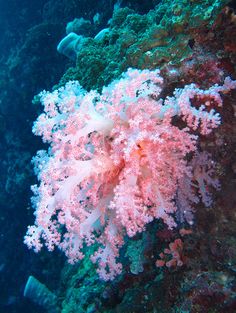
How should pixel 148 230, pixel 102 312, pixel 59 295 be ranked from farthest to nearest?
pixel 59 295 → pixel 102 312 → pixel 148 230

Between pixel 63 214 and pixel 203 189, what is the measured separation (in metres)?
1.37

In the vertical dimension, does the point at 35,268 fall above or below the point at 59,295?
above

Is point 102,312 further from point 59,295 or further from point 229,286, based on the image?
point 59,295

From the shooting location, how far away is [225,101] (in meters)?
2.78

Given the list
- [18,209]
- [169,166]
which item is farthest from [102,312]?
[18,209]

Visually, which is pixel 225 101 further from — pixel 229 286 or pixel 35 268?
pixel 35 268

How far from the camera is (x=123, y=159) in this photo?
2.65 meters

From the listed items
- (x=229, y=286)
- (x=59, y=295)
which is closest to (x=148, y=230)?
(x=229, y=286)

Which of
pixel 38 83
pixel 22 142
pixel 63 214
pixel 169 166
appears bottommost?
pixel 63 214

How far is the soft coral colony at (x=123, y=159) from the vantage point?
252 cm

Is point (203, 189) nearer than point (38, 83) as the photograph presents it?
Yes

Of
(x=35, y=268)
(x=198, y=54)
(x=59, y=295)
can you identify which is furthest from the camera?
(x=35, y=268)

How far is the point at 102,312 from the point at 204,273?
187 cm

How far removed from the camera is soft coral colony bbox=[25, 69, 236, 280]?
2.52 metres
